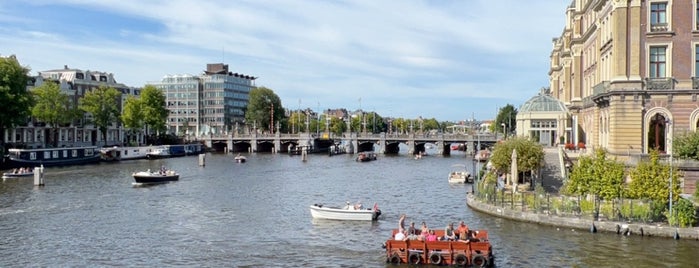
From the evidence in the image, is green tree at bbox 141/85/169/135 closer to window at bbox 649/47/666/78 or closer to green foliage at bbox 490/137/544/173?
green foliage at bbox 490/137/544/173

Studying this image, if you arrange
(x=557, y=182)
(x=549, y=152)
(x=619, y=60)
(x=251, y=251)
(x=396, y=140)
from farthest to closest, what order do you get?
(x=396, y=140), (x=549, y=152), (x=557, y=182), (x=619, y=60), (x=251, y=251)

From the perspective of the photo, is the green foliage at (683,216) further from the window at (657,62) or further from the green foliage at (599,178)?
the window at (657,62)

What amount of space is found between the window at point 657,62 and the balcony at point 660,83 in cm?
64

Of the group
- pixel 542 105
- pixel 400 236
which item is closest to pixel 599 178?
pixel 400 236

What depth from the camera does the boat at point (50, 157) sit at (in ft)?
357

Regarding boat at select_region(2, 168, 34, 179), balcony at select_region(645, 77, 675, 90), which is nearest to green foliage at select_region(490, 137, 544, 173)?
balcony at select_region(645, 77, 675, 90)

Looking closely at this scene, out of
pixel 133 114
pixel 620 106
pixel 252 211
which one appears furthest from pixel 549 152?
pixel 133 114

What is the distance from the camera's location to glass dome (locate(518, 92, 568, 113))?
8788 cm

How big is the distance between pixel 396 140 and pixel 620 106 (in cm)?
12849

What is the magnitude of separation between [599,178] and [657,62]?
1779cm

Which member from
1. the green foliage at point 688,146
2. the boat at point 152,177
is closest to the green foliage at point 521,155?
the green foliage at point 688,146

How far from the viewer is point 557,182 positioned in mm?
63250

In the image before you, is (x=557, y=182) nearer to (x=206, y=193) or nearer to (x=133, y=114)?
(x=206, y=193)

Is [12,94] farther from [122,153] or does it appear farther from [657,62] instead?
[657,62]
